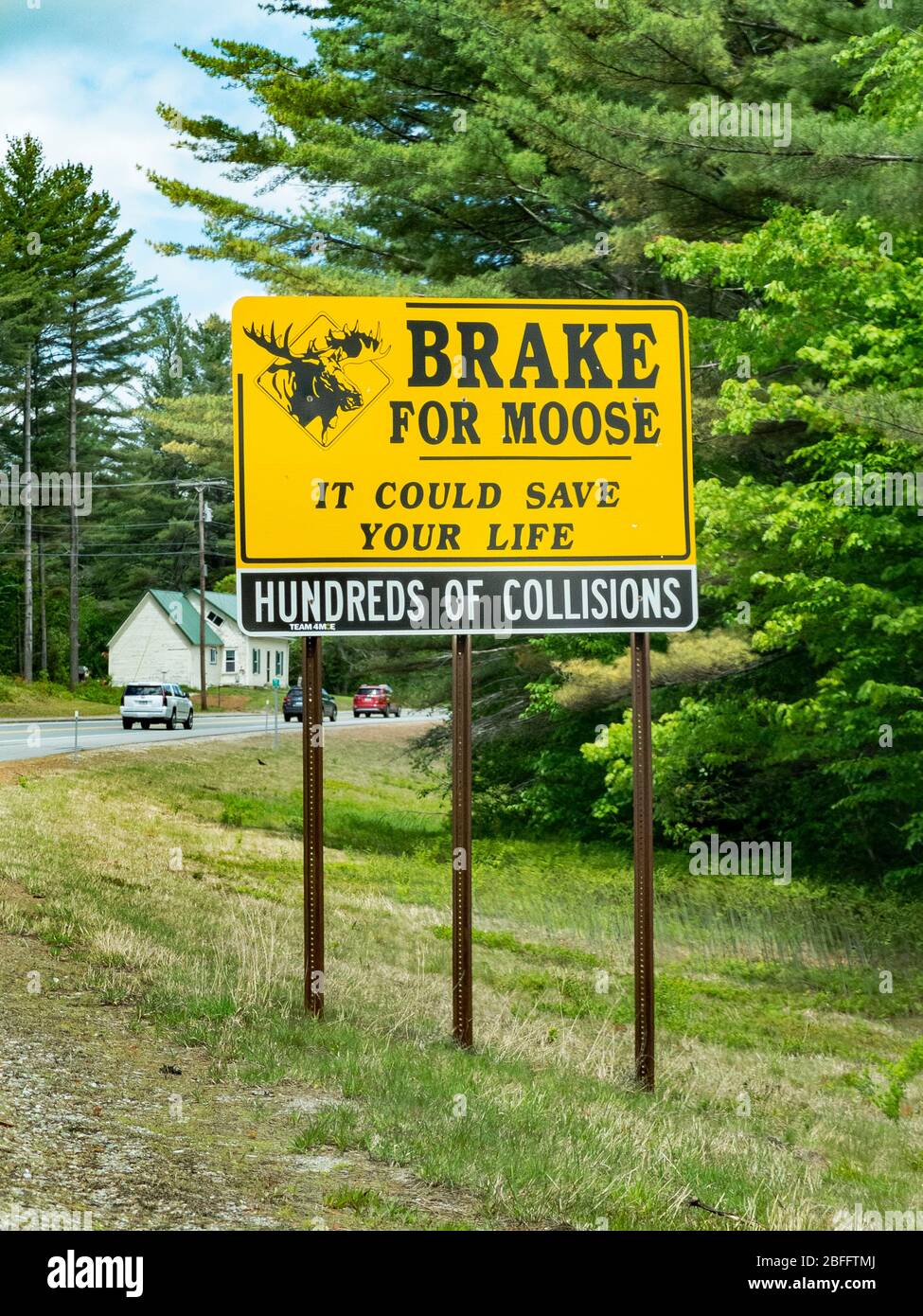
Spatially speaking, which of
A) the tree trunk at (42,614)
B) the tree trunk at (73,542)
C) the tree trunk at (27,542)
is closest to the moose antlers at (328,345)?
the tree trunk at (73,542)

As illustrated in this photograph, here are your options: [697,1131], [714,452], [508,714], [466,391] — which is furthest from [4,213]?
[697,1131]

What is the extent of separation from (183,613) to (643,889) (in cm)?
6009

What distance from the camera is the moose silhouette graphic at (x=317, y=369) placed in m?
9.01

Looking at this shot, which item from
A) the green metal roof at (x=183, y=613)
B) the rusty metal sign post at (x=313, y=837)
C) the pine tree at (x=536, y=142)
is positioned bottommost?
the rusty metal sign post at (x=313, y=837)

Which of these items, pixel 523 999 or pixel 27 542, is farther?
pixel 27 542

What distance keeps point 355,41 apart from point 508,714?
489 inches

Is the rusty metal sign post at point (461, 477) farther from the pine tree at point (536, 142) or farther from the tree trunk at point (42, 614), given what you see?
Result: the tree trunk at point (42, 614)

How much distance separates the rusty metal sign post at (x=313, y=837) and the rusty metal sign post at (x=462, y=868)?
2.81 feet

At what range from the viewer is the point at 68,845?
50.5ft

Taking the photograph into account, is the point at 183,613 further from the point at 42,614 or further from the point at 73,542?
the point at 73,542

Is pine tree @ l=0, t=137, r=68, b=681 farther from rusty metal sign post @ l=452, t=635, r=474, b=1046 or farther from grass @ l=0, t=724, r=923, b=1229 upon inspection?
rusty metal sign post @ l=452, t=635, r=474, b=1046

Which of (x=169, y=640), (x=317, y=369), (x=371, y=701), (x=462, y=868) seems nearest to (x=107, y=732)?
(x=371, y=701)

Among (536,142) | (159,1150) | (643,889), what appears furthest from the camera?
(536,142)

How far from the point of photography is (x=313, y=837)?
8914mm
